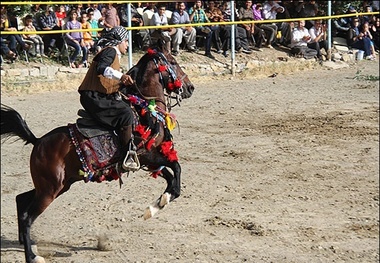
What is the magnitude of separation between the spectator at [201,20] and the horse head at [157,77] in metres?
Result: 10.2

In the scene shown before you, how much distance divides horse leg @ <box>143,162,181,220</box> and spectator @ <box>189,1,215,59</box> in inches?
418

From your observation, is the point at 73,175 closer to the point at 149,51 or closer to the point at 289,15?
the point at 149,51

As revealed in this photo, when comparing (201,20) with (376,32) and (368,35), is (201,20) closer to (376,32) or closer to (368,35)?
(368,35)

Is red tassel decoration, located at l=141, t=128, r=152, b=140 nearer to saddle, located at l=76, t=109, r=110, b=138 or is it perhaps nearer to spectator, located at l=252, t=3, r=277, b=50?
saddle, located at l=76, t=109, r=110, b=138

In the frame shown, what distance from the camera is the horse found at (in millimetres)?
7395

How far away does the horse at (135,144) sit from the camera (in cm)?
739

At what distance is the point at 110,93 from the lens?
7574 millimetres

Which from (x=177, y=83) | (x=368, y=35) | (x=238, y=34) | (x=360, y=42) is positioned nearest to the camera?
(x=177, y=83)

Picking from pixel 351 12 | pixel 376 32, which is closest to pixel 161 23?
pixel 351 12

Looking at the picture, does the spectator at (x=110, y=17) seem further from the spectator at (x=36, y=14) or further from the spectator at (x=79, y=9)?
the spectator at (x=36, y=14)

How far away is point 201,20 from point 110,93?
10.9 metres

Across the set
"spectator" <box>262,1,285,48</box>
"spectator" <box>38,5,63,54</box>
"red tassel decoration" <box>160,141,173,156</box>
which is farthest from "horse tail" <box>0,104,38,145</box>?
"spectator" <box>262,1,285,48</box>

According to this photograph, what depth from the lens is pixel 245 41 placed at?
19.1 metres

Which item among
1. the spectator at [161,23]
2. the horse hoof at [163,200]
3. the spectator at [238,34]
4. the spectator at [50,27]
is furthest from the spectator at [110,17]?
the horse hoof at [163,200]
